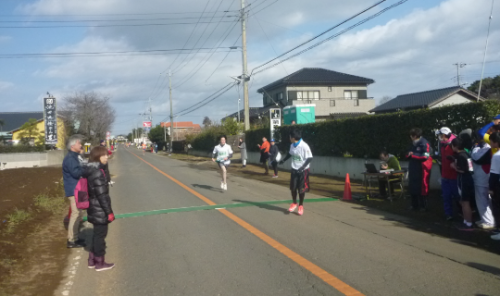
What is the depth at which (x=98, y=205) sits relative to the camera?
617cm

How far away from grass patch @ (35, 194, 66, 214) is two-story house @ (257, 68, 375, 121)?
106 feet

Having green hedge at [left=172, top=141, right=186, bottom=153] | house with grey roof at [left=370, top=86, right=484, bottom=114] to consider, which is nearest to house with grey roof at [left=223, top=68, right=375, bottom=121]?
house with grey roof at [left=370, top=86, right=484, bottom=114]

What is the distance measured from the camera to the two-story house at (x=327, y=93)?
1726 inches

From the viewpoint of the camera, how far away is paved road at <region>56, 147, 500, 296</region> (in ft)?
17.2

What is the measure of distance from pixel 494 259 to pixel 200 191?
33.0ft

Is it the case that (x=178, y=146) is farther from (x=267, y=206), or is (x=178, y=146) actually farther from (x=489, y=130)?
(x=489, y=130)

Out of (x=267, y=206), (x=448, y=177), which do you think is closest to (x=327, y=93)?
(x=267, y=206)

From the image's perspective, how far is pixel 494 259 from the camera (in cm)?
622

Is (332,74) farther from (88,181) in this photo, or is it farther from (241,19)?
(88,181)

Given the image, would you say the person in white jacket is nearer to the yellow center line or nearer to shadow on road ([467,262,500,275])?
shadow on road ([467,262,500,275])

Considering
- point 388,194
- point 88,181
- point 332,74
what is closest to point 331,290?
point 88,181

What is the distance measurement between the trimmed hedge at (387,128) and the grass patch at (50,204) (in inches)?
401

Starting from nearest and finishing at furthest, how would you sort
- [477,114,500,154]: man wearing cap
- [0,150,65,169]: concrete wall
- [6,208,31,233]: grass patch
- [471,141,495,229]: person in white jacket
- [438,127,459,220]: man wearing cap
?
[471,141,495,229]: person in white jacket, [477,114,500,154]: man wearing cap, [438,127,459,220]: man wearing cap, [6,208,31,233]: grass patch, [0,150,65,169]: concrete wall

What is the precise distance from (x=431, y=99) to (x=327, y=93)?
12.9m
